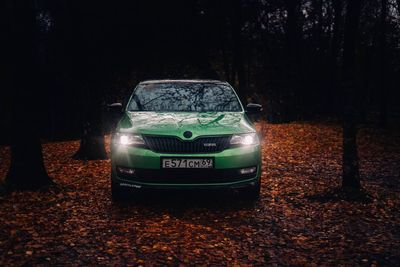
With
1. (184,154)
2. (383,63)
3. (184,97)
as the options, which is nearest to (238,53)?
(383,63)

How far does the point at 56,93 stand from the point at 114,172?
17020 millimetres

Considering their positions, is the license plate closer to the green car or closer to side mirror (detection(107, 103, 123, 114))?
the green car

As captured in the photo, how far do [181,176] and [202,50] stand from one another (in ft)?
60.6

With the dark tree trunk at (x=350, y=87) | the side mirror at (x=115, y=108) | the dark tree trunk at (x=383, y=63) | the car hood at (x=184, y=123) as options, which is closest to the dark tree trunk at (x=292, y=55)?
the dark tree trunk at (x=383, y=63)

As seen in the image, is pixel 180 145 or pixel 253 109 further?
pixel 253 109

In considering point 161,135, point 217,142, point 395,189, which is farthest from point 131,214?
point 395,189

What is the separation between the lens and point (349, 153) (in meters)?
7.00

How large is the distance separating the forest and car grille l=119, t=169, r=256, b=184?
498 millimetres

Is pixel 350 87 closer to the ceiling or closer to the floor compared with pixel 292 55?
closer to the floor

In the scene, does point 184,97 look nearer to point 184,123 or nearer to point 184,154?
point 184,123

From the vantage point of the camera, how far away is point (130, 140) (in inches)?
237

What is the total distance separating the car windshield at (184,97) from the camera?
7.19 m

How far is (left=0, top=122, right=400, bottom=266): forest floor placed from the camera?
176 inches

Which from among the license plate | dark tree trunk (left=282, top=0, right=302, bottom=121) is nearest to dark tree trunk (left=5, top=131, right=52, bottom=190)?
the license plate
